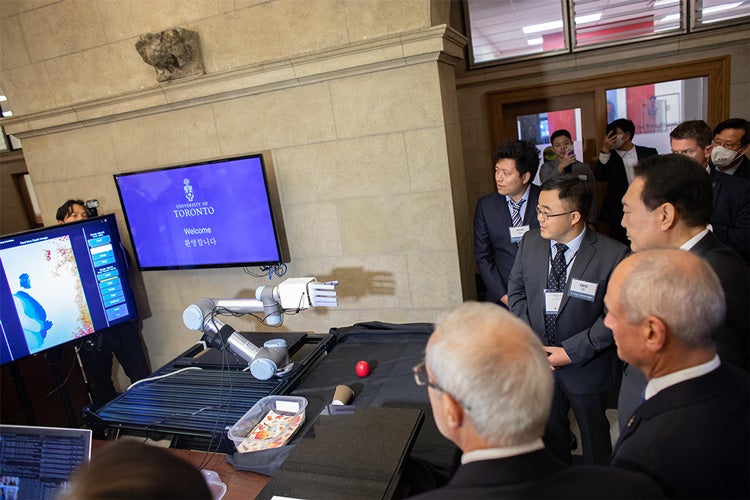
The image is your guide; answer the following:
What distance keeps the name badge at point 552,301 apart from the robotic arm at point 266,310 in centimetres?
86

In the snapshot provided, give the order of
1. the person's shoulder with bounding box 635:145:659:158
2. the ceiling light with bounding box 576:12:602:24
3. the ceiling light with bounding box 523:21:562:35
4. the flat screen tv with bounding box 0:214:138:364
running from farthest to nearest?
1. the ceiling light with bounding box 523:21:562:35
2. the ceiling light with bounding box 576:12:602:24
3. the person's shoulder with bounding box 635:145:659:158
4. the flat screen tv with bounding box 0:214:138:364

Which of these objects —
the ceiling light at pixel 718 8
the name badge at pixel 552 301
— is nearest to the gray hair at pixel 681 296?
the name badge at pixel 552 301

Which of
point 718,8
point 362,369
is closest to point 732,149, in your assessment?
point 718,8

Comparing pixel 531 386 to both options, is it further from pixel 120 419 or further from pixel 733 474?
pixel 120 419

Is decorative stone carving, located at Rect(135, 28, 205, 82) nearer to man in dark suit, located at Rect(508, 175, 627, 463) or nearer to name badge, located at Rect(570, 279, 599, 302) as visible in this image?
man in dark suit, located at Rect(508, 175, 627, 463)

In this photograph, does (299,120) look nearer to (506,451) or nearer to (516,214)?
(516,214)

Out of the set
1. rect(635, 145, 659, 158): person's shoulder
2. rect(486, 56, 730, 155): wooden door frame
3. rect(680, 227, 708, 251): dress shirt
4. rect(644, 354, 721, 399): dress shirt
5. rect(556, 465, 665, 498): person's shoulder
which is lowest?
rect(556, 465, 665, 498): person's shoulder

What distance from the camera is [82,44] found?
3.25 meters

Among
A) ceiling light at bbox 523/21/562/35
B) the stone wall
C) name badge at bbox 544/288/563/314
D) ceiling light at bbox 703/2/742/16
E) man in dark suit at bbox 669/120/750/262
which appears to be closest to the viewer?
name badge at bbox 544/288/563/314

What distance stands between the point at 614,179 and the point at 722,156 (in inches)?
56.9

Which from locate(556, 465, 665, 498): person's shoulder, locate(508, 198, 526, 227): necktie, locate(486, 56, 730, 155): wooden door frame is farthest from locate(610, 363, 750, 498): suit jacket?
locate(486, 56, 730, 155): wooden door frame

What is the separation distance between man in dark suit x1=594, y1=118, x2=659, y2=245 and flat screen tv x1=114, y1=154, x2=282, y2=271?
2.99 meters

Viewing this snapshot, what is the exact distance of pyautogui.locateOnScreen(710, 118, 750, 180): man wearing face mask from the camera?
2.71 m

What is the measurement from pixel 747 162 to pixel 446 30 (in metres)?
1.88
